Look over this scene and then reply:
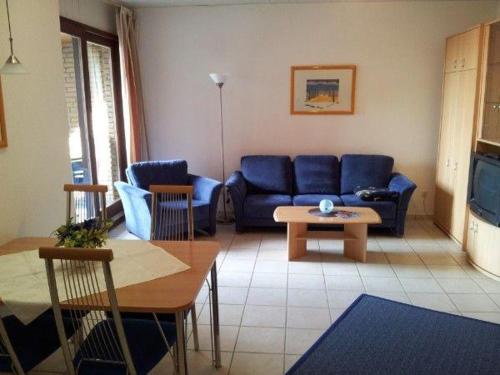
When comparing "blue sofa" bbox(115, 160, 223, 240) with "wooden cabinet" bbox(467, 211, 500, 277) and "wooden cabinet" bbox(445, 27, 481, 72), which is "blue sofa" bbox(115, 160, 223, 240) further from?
"wooden cabinet" bbox(445, 27, 481, 72)

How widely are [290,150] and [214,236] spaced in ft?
5.13

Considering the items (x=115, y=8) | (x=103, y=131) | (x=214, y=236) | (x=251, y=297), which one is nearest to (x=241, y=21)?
→ (x=115, y=8)

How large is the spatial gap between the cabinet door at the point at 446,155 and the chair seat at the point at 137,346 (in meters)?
3.80

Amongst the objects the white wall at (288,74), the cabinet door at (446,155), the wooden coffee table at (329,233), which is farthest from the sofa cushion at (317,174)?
the cabinet door at (446,155)

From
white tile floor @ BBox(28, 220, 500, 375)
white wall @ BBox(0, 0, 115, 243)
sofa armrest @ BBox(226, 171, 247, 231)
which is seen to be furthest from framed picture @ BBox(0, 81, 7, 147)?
sofa armrest @ BBox(226, 171, 247, 231)

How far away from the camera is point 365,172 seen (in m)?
5.32

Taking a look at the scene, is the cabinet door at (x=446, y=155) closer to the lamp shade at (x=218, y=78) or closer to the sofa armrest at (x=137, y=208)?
the lamp shade at (x=218, y=78)

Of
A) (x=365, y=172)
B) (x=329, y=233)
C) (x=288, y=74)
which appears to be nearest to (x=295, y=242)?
(x=329, y=233)

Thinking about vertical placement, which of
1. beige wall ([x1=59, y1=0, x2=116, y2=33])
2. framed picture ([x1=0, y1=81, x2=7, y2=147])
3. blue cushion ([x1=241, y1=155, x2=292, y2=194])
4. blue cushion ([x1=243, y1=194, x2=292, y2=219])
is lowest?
blue cushion ([x1=243, y1=194, x2=292, y2=219])

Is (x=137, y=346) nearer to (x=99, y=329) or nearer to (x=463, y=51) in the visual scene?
(x=99, y=329)

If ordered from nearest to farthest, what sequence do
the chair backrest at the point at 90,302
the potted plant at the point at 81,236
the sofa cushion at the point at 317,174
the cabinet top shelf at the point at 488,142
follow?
the chair backrest at the point at 90,302 → the potted plant at the point at 81,236 → the cabinet top shelf at the point at 488,142 → the sofa cushion at the point at 317,174

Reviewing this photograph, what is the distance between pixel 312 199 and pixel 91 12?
10.7 feet

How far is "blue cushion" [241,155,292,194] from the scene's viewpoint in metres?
5.41

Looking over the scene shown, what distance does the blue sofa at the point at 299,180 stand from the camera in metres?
5.04
